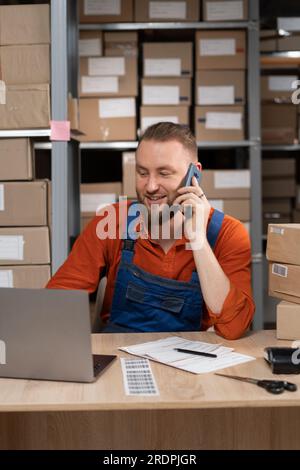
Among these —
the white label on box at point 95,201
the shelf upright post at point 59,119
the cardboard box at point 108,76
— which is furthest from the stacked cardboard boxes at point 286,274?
the cardboard box at point 108,76

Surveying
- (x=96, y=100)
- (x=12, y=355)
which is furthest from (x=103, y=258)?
(x=96, y=100)

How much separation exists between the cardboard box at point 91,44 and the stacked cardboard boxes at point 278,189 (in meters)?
1.34

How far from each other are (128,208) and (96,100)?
1.57 metres

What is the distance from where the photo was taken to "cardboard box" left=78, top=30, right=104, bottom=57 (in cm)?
341

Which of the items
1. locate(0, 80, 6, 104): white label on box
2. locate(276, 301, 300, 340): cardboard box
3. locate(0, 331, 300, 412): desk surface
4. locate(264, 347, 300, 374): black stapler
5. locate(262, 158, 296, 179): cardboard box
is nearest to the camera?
locate(0, 331, 300, 412): desk surface

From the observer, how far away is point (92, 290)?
194 centimetres

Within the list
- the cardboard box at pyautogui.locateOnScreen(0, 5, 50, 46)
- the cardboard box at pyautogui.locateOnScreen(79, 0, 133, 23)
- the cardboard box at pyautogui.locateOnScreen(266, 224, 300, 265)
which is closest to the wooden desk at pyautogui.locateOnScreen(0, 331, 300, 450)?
the cardboard box at pyautogui.locateOnScreen(266, 224, 300, 265)

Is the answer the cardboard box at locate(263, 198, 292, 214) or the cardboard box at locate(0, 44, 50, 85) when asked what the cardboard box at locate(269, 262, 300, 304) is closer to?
the cardboard box at locate(0, 44, 50, 85)

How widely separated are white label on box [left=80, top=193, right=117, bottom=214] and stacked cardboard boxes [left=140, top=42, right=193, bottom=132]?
45cm

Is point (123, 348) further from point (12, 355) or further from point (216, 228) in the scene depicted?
point (216, 228)

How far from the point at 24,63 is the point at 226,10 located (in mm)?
1322

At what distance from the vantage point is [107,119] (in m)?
3.42

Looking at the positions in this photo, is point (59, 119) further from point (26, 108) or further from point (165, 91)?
point (165, 91)

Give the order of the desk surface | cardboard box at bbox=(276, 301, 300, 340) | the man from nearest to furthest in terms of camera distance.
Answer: the desk surface → cardboard box at bbox=(276, 301, 300, 340) → the man
